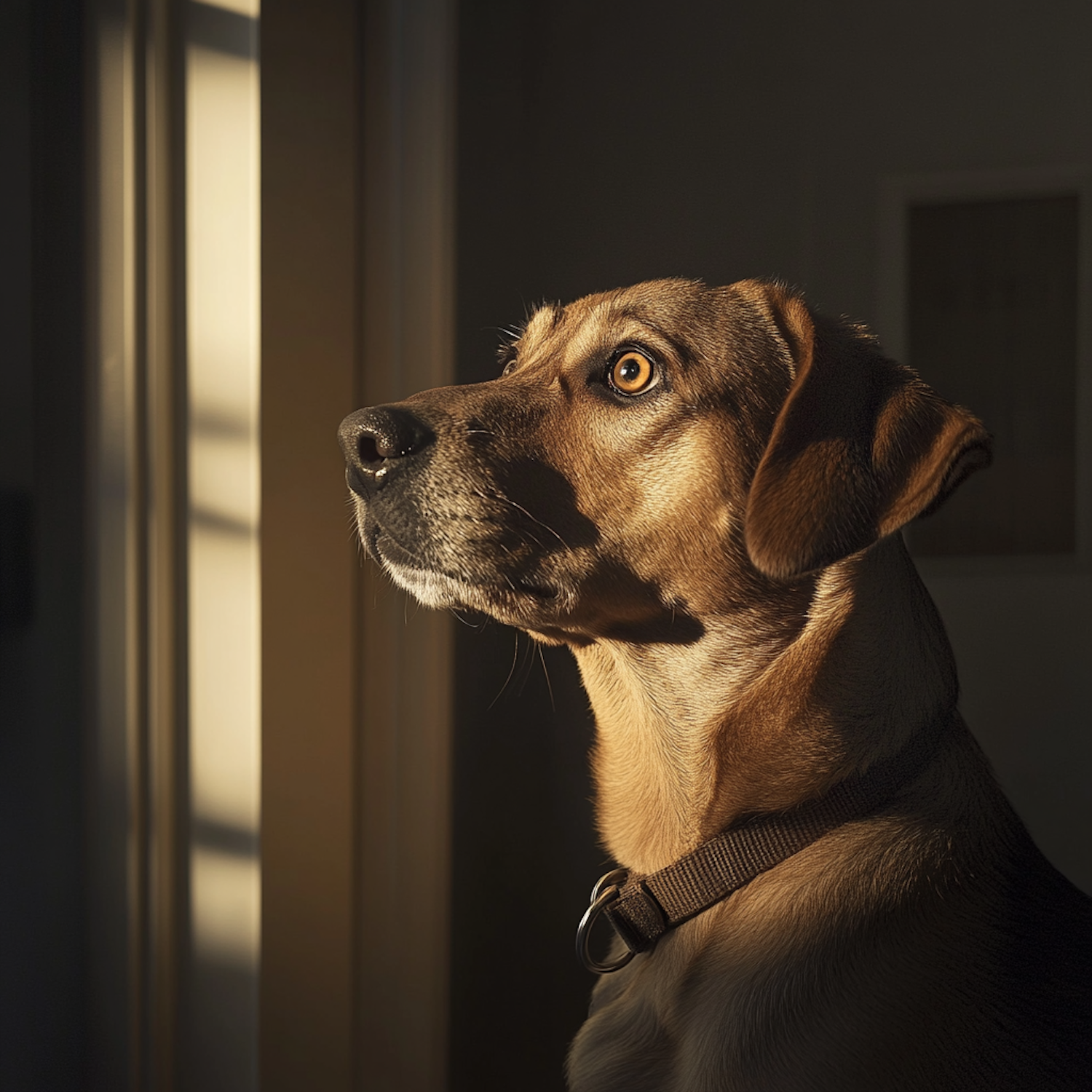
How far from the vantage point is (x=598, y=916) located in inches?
47.4

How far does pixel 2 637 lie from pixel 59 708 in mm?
147

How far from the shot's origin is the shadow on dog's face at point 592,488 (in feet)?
3.64

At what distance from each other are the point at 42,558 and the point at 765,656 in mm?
1097

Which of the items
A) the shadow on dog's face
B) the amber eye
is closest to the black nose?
the shadow on dog's face

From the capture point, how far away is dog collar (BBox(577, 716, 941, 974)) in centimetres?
108

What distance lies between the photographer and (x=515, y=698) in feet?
5.63

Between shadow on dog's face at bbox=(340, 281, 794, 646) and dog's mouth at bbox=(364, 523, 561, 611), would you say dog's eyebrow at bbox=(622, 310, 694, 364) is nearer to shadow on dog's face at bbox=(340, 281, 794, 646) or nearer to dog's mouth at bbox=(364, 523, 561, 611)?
shadow on dog's face at bbox=(340, 281, 794, 646)

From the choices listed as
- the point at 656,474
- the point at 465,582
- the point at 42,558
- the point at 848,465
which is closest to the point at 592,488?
the point at 656,474

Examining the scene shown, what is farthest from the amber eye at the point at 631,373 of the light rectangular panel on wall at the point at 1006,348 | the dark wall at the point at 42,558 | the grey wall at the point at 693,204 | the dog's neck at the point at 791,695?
the dark wall at the point at 42,558

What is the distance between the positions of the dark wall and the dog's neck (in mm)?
897

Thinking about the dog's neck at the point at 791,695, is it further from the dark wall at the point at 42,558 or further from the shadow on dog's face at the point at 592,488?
the dark wall at the point at 42,558

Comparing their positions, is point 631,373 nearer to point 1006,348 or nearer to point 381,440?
point 381,440

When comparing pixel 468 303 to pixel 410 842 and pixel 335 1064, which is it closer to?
pixel 410 842

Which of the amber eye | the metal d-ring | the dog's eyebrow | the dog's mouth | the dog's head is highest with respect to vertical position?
the dog's eyebrow
